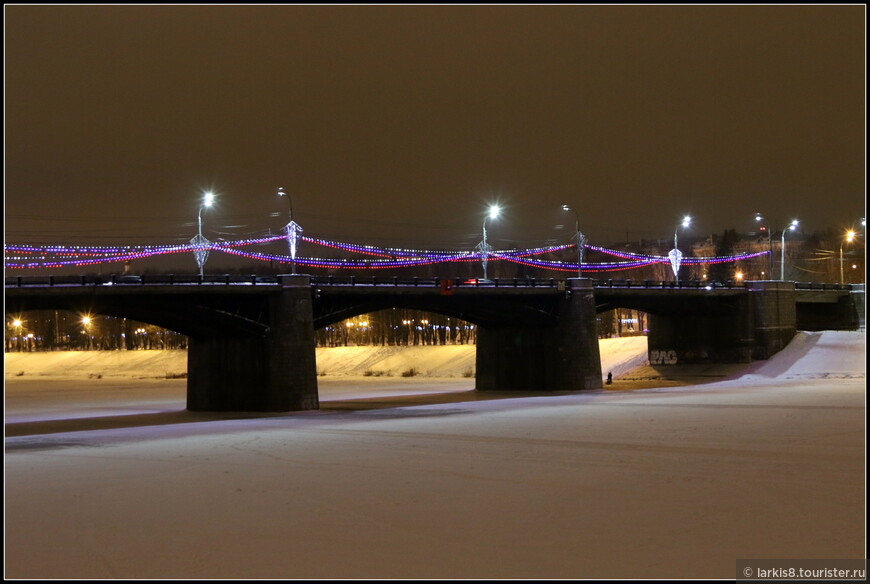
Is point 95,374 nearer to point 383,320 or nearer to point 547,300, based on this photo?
point 383,320

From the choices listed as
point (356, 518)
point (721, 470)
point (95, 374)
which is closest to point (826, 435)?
point (721, 470)

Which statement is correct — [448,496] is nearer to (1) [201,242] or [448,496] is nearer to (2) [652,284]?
(1) [201,242]

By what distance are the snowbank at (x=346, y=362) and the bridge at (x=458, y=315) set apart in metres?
10.3

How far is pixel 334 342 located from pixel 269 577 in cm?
14977

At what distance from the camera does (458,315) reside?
71.6 m

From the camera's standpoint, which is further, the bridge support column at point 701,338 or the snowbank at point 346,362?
→ the snowbank at point 346,362

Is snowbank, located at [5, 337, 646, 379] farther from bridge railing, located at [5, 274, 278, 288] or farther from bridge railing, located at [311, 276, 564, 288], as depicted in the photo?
bridge railing, located at [5, 274, 278, 288]

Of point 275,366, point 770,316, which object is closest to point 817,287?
point 770,316

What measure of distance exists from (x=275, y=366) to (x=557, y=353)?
75.4 ft

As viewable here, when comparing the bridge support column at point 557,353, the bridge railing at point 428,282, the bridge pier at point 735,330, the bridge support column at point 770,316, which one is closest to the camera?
the bridge railing at point 428,282

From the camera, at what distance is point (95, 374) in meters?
133

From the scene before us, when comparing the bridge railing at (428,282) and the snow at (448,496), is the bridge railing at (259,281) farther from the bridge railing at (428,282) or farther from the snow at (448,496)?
the snow at (448,496)

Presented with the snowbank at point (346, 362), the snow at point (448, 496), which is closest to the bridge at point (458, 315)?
the snowbank at point (346, 362)

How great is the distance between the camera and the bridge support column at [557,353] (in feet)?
232
